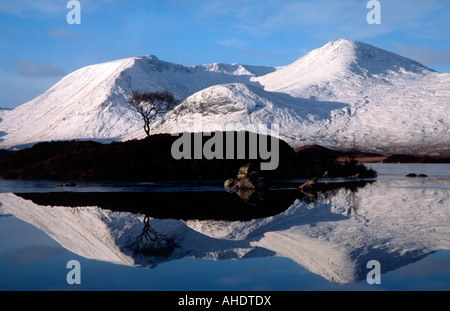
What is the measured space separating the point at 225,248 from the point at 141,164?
36.0 metres

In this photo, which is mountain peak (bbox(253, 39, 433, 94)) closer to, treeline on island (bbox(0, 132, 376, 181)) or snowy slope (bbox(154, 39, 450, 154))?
snowy slope (bbox(154, 39, 450, 154))

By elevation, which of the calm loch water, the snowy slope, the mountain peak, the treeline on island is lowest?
the calm loch water

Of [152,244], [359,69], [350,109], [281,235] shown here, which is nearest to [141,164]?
[281,235]

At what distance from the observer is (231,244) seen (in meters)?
11.1

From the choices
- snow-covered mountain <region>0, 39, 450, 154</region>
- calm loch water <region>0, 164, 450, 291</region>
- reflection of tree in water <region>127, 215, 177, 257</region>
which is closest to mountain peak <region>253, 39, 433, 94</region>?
snow-covered mountain <region>0, 39, 450, 154</region>

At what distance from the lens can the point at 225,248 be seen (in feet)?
34.8

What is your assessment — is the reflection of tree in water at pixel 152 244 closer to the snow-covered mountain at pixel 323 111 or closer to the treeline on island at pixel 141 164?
the treeline on island at pixel 141 164

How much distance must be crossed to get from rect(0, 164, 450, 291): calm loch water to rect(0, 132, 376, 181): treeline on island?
2610cm

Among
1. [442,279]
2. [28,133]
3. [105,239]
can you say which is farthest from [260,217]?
[28,133]

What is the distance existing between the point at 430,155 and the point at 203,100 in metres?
74.9

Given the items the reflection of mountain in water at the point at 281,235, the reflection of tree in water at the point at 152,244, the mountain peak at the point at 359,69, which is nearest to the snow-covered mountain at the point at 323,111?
the mountain peak at the point at 359,69

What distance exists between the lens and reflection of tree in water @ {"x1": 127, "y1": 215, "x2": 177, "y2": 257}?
1013cm

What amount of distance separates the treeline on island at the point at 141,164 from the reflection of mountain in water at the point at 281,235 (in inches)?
1011

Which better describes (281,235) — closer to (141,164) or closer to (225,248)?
(225,248)
